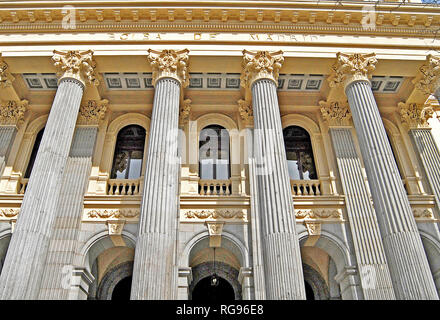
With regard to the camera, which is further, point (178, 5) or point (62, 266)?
point (178, 5)

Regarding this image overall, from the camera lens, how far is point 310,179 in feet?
44.5

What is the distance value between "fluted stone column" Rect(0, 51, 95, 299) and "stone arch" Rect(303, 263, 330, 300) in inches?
355

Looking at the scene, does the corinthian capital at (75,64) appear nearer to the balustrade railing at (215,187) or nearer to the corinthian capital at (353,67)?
the balustrade railing at (215,187)

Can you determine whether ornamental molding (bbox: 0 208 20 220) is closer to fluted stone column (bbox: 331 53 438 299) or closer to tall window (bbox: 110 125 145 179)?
tall window (bbox: 110 125 145 179)

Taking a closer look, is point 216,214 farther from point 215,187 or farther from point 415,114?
point 415,114

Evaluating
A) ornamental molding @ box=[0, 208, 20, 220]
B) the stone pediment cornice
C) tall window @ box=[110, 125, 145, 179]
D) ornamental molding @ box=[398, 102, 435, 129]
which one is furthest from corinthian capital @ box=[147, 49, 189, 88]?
ornamental molding @ box=[398, 102, 435, 129]

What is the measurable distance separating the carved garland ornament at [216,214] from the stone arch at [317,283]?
11.5 feet

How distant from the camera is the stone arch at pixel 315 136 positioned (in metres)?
13.5

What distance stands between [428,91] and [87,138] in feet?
43.2

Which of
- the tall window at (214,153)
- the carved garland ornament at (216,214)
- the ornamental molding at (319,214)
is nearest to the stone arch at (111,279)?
the carved garland ornament at (216,214)

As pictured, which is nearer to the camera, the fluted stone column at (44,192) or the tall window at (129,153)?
the fluted stone column at (44,192)

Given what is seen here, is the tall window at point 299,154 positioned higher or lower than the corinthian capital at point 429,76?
lower
